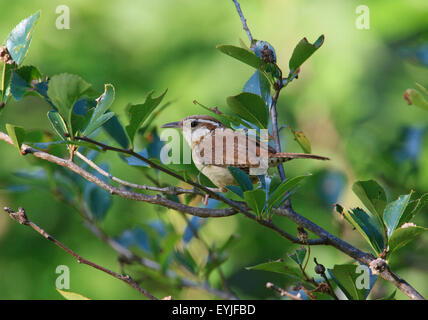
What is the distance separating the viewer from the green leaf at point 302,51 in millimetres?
1853

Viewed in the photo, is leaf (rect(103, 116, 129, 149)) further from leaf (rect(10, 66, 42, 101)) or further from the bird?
leaf (rect(10, 66, 42, 101))

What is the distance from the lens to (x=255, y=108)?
1.96 metres

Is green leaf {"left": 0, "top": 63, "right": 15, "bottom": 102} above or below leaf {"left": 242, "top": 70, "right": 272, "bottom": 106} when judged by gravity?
below

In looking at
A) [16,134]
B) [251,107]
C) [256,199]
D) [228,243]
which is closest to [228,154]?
[228,243]

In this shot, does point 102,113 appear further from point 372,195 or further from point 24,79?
point 372,195

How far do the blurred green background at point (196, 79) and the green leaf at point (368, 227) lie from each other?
199 centimetres

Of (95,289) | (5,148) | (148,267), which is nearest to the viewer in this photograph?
(148,267)

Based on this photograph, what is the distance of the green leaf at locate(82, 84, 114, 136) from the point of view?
1771 millimetres

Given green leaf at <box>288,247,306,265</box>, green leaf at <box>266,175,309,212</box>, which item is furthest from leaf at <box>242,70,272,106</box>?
green leaf at <box>288,247,306,265</box>

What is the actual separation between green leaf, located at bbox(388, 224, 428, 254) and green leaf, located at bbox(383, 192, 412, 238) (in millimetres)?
56

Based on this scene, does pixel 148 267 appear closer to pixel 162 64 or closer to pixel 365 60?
pixel 162 64

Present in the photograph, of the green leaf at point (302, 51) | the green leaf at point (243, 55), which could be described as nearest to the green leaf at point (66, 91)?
the green leaf at point (243, 55)
